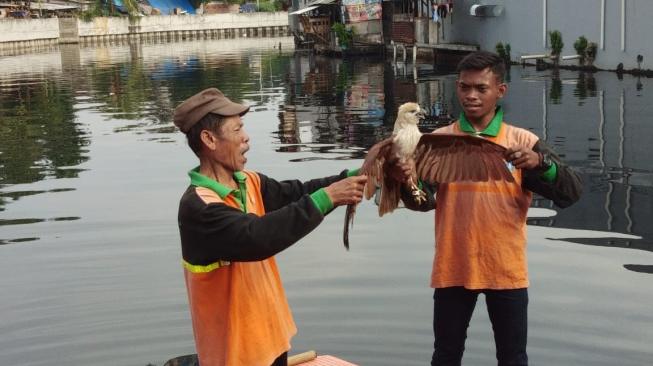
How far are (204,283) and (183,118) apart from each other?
2.29ft

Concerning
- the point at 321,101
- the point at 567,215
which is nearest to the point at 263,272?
the point at 567,215

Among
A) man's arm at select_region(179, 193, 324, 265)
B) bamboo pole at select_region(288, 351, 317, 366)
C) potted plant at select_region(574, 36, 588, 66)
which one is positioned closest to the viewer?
man's arm at select_region(179, 193, 324, 265)

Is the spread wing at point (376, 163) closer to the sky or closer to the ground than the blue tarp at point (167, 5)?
closer to the ground

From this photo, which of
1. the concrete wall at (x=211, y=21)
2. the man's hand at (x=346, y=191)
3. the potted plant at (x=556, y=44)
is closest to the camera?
the man's hand at (x=346, y=191)

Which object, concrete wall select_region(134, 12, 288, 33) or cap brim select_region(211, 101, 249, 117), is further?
concrete wall select_region(134, 12, 288, 33)

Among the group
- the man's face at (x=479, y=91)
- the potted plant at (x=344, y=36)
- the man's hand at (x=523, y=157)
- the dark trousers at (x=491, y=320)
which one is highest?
the potted plant at (x=344, y=36)

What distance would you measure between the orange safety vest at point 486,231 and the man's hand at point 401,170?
27 centimetres

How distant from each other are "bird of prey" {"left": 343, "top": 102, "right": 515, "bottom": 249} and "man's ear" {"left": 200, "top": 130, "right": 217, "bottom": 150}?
71 centimetres

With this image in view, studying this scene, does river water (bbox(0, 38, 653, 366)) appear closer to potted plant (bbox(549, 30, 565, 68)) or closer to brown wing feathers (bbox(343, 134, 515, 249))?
brown wing feathers (bbox(343, 134, 515, 249))

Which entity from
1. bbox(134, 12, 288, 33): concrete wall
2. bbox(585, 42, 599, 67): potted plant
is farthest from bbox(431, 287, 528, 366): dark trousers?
bbox(134, 12, 288, 33): concrete wall

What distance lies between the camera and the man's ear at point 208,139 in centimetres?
382

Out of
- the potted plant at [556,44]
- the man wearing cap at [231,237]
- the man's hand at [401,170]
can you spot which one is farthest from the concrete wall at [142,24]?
the man wearing cap at [231,237]

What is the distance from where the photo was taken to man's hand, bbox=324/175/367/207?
3.76 metres

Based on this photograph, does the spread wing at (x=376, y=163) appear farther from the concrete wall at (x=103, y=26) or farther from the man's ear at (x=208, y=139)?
the concrete wall at (x=103, y=26)
